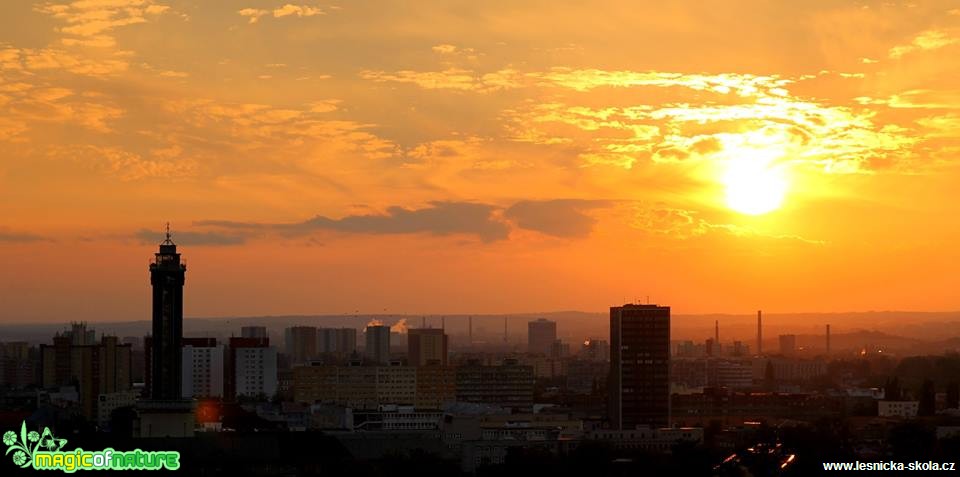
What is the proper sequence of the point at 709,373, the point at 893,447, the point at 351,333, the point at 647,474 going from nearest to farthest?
the point at 647,474, the point at 893,447, the point at 709,373, the point at 351,333

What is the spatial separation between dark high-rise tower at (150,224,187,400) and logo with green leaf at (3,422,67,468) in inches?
435

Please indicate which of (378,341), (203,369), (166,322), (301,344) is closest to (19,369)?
(203,369)

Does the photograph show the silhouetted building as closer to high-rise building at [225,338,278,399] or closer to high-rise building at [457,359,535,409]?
high-rise building at [225,338,278,399]

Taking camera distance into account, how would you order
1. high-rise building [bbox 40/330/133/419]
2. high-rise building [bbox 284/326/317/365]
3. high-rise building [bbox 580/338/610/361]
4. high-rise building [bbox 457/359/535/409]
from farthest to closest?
high-rise building [bbox 580/338/610/361]
high-rise building [bbox 284/326/317/365]
high-rise building [bbox 457/359/535/409]
high-rise building [bbox 40/330/133/419]

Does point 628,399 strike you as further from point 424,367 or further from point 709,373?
point 709,373

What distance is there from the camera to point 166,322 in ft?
206

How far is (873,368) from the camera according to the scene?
159875 millimetres

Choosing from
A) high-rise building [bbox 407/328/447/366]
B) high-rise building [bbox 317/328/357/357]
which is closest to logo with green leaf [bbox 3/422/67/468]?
high-rise building [bbox 407/328/447/366]

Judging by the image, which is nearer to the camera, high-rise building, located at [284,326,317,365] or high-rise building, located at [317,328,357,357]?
high-rise building, located at [284,326,317,365]

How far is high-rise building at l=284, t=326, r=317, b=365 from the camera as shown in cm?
17923

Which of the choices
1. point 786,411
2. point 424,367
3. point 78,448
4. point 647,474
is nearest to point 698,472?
point 647,474

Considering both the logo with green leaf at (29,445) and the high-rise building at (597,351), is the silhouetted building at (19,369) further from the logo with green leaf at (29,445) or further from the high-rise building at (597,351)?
the logo with green leaf at (29,445)

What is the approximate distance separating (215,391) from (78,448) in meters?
64.6

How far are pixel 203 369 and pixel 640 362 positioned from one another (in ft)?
127
